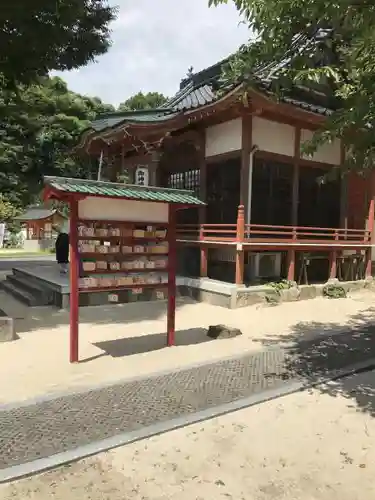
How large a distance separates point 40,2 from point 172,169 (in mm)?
7989

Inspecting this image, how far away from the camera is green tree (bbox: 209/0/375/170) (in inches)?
145

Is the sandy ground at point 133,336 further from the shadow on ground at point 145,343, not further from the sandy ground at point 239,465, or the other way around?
the sandy ground at point 239,465

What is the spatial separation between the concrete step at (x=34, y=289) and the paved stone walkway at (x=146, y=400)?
678 cm

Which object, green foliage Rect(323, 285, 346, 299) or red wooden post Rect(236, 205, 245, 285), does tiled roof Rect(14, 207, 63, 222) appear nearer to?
red wooden post Rect(236, 205, 245, 285)

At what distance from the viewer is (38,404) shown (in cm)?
472

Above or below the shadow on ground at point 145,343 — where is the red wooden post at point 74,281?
above

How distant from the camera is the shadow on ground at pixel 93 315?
9133 mm

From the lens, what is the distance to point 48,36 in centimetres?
942

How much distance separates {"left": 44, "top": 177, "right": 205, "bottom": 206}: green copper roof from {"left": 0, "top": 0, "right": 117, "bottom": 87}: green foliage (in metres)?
4.52

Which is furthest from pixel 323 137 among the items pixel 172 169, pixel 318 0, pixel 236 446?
pixel 172 169

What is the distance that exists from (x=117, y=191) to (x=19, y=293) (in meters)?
7.77

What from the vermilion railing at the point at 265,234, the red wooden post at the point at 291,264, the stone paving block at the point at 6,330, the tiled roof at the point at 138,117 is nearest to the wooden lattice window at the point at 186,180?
the vermilion railing at the point at 265,234

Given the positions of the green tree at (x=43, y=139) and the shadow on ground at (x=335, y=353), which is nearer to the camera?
the shadow on ground at (x=335, y=353)

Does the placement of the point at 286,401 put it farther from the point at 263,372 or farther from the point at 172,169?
the point at 172,169
